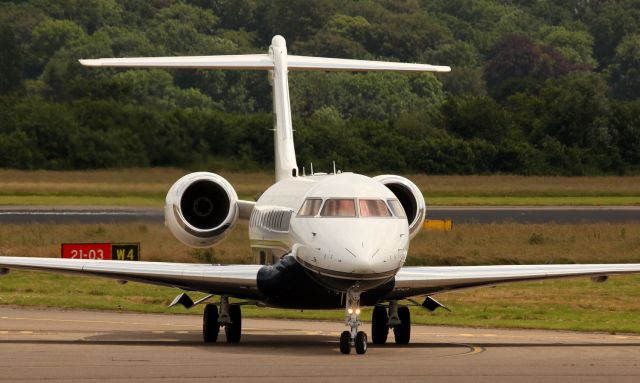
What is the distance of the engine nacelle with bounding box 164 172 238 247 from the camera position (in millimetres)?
23828

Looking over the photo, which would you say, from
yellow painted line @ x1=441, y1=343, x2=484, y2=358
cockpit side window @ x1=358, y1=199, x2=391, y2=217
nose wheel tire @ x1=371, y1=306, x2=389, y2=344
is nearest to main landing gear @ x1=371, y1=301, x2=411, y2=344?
nose wheel tire @ x1=371, y1=306, x2=389, y2=344

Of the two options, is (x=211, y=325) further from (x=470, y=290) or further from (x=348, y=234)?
(x=470, y=290)

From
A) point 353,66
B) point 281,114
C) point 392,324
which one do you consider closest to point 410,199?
point 392,324

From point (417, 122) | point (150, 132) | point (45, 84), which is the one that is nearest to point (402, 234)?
point (150, 132)

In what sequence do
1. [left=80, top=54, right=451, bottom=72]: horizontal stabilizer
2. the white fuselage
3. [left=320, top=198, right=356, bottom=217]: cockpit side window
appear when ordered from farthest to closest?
[left=80, top=54, right=451, bottom=72]: horizontal stabilizer < [left=320, top=198, right=356, bottom=217]: cockpit side window < the white fuselage

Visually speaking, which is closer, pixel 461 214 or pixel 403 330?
pixel 403 330

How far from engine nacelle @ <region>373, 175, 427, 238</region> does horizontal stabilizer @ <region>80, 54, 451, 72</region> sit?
8.97ft

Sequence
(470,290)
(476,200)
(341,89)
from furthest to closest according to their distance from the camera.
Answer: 1. (341,89)
2. (476,200)
3. (470,290)

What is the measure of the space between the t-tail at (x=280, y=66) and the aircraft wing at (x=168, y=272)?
4180mm

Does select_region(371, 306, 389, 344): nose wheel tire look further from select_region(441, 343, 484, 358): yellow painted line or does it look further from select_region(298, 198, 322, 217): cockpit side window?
select_region(298, 198, 322, 217): cockpit side window

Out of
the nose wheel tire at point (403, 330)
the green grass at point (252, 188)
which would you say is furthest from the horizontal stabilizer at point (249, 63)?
the green grass at point (252, 188)

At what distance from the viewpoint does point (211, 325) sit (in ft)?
74.6

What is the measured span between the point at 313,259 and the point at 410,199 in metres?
4.09

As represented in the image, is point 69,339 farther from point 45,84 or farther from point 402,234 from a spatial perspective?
point 45,84
